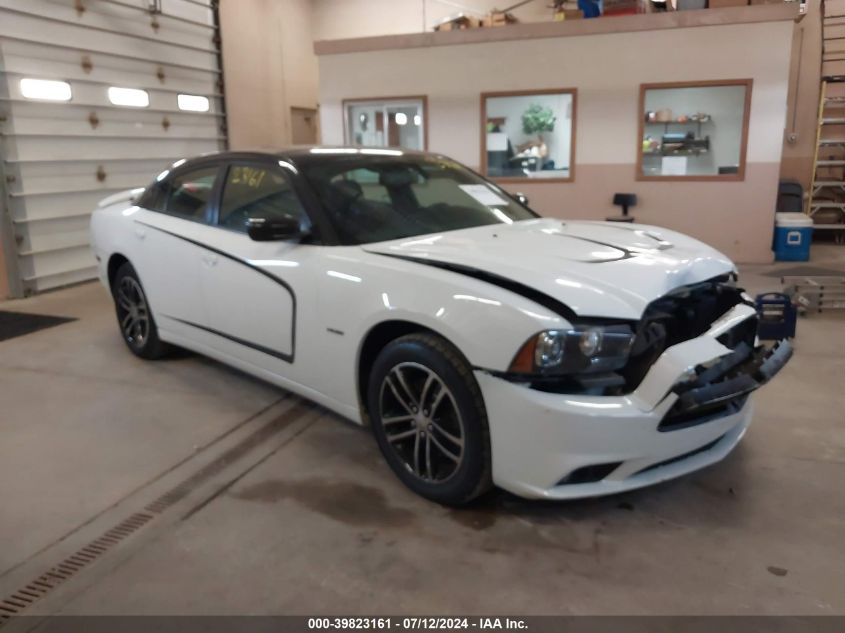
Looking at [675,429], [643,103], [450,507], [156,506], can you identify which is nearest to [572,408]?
[675,429]

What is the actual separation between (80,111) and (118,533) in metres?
6.69

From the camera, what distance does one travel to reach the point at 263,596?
6.84 feet

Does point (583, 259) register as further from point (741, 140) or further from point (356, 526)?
point (741, 140)

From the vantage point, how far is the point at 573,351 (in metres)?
2.15

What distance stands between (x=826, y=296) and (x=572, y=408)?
4301mm

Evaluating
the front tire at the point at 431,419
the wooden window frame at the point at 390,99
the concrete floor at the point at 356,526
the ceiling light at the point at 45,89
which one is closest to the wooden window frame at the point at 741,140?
the wooden window frame at the point at 390,99

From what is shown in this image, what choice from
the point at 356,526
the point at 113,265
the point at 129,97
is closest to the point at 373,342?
the point at 356,526

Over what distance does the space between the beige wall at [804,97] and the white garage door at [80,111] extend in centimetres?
881

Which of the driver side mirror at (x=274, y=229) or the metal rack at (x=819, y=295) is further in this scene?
the metal rack at (x=819, y=295)

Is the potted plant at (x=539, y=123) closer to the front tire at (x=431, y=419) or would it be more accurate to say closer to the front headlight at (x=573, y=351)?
the front tire at (x=431, y=419)

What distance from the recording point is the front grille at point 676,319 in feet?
7.44

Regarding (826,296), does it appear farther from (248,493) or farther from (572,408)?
(248,493)

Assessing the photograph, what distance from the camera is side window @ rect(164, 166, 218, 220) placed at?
12.1 feet

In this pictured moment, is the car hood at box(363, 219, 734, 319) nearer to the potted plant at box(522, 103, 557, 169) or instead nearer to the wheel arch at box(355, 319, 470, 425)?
the wheel arch at box(355, 319, 470, 425)
